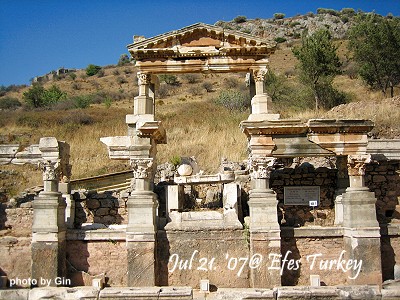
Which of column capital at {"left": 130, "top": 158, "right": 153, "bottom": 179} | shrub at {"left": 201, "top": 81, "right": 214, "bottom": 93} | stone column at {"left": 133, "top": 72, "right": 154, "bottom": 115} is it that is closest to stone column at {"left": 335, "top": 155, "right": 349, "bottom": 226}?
column capital at {"left": 130, "top": 158, "right": 153, "bottom": 179}

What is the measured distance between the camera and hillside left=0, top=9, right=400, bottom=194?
20672mm

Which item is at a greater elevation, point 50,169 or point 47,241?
point 50,169

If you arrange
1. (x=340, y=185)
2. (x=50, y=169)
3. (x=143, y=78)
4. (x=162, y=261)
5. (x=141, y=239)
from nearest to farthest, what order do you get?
(x=141, y=239) < (x=162, y=261) < (x=50, y=169) < (x=143, y=78) < (x=340, y=185)


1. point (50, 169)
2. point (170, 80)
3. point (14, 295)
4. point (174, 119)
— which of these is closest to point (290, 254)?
point (14, 295)

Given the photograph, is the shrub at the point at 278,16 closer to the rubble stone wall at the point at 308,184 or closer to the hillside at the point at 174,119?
the hillside at the point at 174,119

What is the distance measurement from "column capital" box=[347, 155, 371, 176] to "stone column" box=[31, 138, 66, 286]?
831cm

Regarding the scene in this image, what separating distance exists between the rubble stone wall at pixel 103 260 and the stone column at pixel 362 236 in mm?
6287

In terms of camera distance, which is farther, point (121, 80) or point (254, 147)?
point (121, 80)

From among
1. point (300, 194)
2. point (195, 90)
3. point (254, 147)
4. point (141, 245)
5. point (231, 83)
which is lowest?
point (141, 245)

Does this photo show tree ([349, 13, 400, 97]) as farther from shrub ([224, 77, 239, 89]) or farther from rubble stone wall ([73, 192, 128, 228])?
rubble stone wall ([73, 192, 128, 228])

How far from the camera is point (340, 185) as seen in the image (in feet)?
42.2

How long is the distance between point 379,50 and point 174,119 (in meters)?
15.4

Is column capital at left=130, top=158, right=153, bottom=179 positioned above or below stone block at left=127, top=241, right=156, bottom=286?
above

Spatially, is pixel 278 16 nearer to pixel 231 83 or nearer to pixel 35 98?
pixel 231 83
